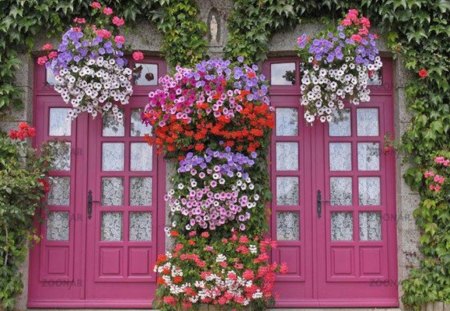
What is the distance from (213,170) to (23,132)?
187cm

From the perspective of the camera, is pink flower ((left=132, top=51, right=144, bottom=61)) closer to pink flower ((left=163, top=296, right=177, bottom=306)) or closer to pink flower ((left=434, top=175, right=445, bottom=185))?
pink flower ((left=163, top=296, right=177, bottom=306))

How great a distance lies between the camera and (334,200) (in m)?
6.25

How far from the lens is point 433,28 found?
593 centimetres

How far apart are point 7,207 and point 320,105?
3167mm

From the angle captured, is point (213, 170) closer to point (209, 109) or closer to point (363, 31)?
point (209, 109)

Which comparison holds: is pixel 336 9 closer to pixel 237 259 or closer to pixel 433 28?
pixel 433 28

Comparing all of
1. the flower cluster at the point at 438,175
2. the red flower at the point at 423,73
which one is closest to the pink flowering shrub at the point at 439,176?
the flower cluster at the point at 438,175

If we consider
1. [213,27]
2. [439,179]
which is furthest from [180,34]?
[439,179]

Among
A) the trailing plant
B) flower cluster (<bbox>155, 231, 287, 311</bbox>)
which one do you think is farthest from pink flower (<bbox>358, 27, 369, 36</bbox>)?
the trailing plant

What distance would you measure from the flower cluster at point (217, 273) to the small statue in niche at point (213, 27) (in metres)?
2.02

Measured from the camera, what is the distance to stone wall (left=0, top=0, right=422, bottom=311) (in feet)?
19.8

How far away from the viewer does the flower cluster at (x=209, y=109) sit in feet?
18.5

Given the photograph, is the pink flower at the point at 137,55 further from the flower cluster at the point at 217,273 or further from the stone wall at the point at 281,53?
the flower cluster at the point at 217,273

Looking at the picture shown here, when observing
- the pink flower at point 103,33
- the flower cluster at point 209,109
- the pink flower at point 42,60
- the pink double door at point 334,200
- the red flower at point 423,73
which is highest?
the pink flower at point 103,33
